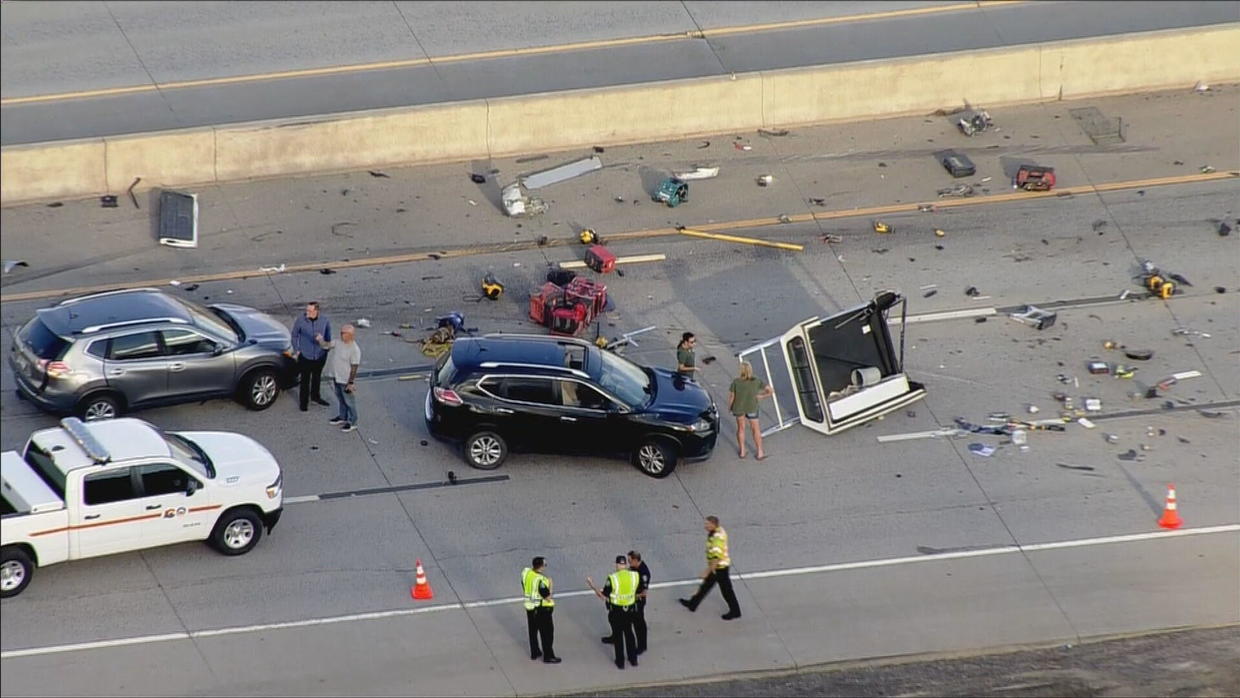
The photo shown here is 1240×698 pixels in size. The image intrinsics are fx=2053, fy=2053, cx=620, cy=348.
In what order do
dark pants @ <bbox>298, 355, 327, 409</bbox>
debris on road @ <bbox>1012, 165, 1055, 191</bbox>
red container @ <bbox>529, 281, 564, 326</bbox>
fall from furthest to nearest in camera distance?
debris on road @ <bbox>1012, 165, 1055, 191</bbox> → red container @ <bbox>529, 281, 564, 326</bbox> → dark pants @ <bbox>298, 355, 327, 409</bbox>

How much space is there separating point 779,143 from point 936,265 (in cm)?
410

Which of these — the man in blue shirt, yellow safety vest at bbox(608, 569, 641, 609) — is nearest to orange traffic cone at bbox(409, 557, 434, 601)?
yellow safety vest at bbox(608, 569, 641, 609)

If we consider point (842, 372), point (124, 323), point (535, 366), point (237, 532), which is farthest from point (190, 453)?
point (842, 372)

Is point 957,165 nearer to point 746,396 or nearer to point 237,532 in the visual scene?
point 746,396

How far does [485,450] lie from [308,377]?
2.67 m

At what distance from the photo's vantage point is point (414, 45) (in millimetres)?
33719

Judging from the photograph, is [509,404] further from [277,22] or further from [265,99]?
[277,22]

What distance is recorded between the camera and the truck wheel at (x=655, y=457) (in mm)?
24266

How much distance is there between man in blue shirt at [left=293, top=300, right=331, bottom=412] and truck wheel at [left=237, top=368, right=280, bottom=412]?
1.13 ft

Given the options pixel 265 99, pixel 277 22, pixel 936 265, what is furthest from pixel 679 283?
pixel 277 22

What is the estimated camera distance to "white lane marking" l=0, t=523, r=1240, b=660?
21.3 m

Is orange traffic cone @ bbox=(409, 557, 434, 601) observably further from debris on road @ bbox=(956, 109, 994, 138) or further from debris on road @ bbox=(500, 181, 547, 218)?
debris on road @ bbox=(956, 109, 994, 138)

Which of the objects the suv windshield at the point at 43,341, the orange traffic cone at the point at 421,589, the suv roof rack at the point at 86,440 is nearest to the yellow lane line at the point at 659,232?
the suv windshield at the point at 43,341

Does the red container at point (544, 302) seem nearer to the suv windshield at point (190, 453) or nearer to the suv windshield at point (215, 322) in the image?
the suv windshield at point (215, 322)
